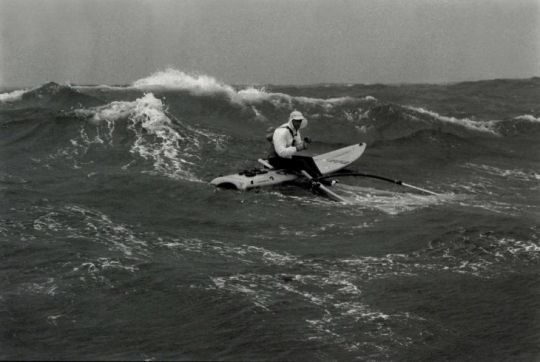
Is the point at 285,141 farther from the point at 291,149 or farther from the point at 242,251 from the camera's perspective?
the point at 242,251

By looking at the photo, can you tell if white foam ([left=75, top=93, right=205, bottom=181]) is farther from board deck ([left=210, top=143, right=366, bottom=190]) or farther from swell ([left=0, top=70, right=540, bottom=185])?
board deck ([left=210, top=143, right=366, bottom=190])

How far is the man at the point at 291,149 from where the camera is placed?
1455cm

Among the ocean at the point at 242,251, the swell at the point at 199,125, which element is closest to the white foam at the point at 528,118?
the swell at the point at 199,125

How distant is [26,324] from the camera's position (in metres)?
6.84

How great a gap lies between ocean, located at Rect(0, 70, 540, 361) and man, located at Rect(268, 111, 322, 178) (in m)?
0.68

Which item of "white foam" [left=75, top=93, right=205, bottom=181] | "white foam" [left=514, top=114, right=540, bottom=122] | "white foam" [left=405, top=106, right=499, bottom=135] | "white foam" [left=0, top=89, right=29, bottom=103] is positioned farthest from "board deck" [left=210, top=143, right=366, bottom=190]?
"white foam" [left=0, top=89, right=29, bottom=103]

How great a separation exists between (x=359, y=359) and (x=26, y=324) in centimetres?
367

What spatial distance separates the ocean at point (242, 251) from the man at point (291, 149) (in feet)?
2.22

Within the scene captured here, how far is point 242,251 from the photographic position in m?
9.77

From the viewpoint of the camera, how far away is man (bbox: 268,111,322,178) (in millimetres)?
14545

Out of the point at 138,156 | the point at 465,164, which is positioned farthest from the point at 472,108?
the point at 138,156

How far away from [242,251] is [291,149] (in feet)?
Result: 16.8

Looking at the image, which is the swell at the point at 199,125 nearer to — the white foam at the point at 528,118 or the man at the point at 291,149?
the white foam at the point at 528,118

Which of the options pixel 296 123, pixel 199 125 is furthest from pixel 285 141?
pixel 199 125
